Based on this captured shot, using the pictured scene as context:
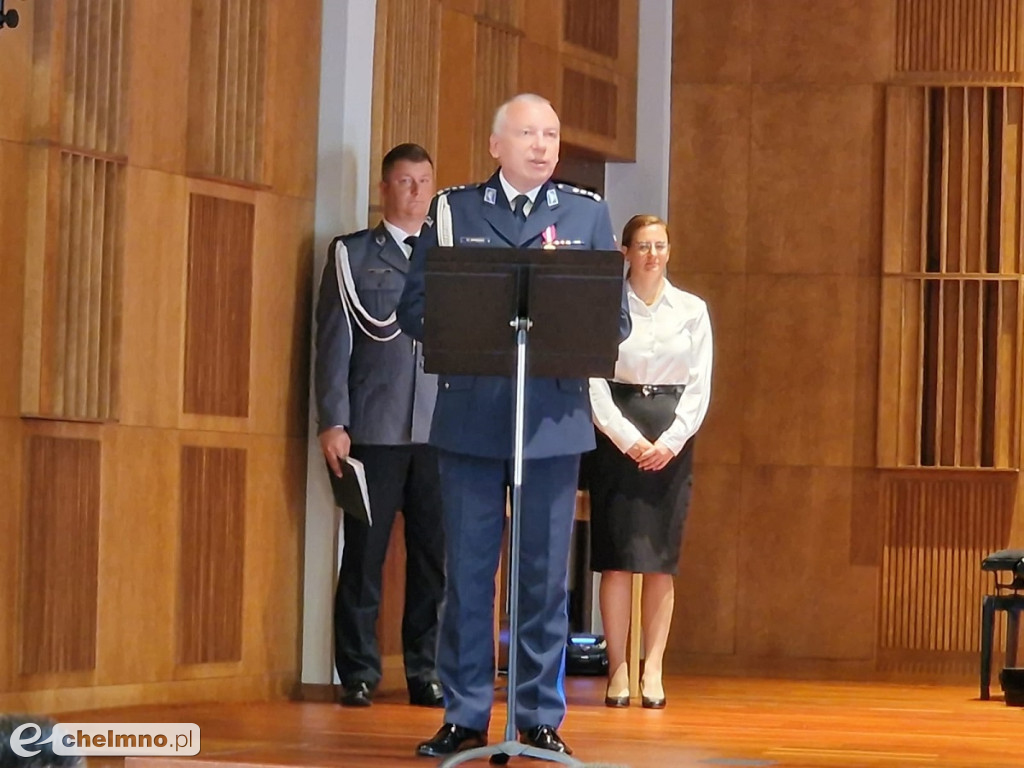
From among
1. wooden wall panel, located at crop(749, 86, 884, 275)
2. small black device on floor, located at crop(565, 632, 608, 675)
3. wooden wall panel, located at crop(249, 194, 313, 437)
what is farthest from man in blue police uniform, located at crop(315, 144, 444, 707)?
wooden wall panel, located at crop(749, 86, 884, 275)

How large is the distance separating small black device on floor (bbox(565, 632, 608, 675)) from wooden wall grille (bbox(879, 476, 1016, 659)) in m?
1.39

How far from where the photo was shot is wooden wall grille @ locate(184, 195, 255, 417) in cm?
598

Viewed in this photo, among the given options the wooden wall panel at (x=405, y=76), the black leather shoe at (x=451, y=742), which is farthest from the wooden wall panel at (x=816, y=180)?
the black leather shoe at (x=451, y=742)

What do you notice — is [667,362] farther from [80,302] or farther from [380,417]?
[80,302]

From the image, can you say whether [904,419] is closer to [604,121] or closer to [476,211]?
[604,121]

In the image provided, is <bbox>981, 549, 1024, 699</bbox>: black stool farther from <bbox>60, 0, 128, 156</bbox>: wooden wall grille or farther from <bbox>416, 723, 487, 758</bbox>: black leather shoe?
<bbox>60, 0, 128, 156</bbox>: wooden wall grille

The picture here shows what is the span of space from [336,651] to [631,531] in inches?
41.5

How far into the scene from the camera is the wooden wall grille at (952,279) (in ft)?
27.3

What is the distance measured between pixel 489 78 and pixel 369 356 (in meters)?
1.59

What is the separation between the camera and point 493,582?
4.51m

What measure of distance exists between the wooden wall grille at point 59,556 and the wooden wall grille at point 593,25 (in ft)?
11.4

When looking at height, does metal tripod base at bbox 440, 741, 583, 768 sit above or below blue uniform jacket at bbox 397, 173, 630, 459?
below

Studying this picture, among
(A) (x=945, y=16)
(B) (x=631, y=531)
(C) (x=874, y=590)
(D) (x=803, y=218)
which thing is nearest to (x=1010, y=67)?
(A) (x=945, y=16)

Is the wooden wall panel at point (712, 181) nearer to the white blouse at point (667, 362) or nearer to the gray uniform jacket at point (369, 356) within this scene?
the white blouse at point (667, 362)
